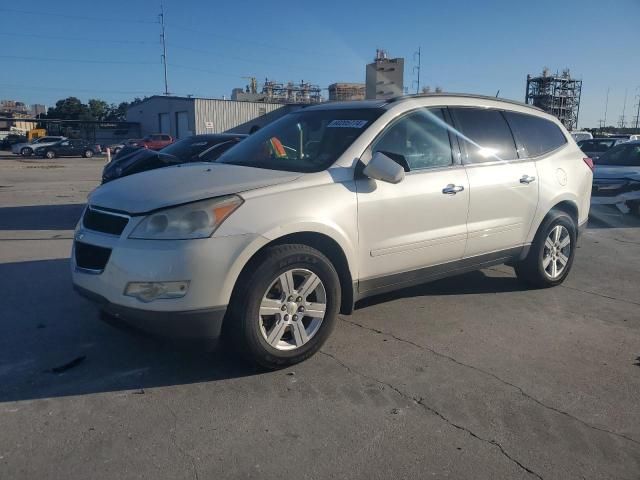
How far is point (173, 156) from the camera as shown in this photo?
9.15 meters

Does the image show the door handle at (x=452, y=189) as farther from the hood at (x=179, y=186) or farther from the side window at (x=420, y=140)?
the hood at (x=179, y=186)

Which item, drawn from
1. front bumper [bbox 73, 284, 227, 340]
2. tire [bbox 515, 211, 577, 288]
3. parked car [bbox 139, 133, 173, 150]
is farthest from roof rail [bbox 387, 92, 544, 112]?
parked car [bbox 139, 133, 173, 150]

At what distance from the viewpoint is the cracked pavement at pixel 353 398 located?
2.67 meters

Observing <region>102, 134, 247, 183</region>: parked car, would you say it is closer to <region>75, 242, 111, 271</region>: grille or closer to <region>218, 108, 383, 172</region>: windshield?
<region>218, 108, 383, 172</region>: windshield

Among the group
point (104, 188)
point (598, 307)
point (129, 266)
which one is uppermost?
point (104, 188)

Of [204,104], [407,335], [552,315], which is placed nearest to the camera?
[407,335]

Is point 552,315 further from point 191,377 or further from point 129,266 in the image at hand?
point 129,266

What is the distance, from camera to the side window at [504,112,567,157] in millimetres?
5292

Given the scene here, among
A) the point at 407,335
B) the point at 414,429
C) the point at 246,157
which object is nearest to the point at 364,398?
the point at 414,429

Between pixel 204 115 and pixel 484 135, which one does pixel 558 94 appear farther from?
pixel 484 135

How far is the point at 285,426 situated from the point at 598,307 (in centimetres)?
356

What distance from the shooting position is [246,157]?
15.0 feet

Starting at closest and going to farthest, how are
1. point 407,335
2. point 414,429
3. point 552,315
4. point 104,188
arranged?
point 414,429 < point 104,188 < point 407,335 < point 552,315

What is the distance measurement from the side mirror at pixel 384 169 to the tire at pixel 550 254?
226 centimetres
